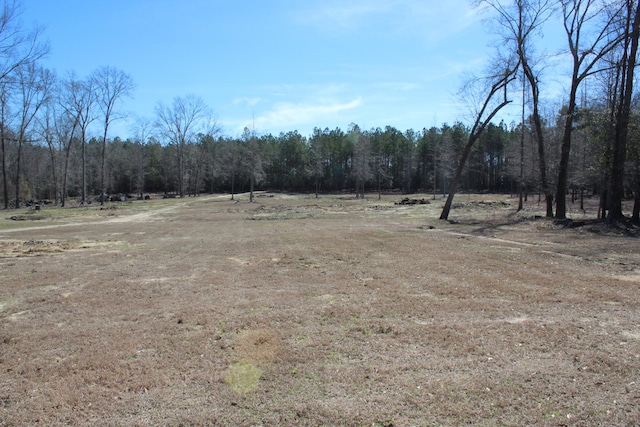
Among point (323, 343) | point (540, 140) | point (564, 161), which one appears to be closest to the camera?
point (323, 343)

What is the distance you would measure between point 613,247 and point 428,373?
11.7 m

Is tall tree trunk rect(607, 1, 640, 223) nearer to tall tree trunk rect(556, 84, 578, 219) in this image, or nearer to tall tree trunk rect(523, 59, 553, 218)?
→ tall tree trunk rect(556, 84, 578, 219)

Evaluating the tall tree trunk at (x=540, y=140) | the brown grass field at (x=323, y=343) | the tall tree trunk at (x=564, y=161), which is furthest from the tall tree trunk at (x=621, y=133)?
the brown grass field at (x=323, y=343)

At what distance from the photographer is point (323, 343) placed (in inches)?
199

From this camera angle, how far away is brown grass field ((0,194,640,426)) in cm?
358

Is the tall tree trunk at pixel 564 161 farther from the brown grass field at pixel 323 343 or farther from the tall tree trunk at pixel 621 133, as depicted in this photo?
the brown grass field at pixel 323 343

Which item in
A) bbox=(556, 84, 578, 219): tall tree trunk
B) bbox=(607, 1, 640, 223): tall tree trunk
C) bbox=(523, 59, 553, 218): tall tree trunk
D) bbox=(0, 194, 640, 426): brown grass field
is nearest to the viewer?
bbox=(0, 194, 640, 426): brown grass field

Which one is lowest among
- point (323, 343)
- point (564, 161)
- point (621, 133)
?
point (323, 343)

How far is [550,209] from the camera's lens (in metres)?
23.2

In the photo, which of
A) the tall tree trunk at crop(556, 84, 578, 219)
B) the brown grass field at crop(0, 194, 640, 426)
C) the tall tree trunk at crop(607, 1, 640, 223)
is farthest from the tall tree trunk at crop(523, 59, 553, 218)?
the brown grass field at crop(0, 194, 640, 426)

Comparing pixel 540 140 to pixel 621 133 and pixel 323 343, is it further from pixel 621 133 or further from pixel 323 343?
pixel 323 343

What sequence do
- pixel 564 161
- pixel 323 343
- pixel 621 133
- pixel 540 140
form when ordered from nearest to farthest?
pixel 323 343, pixel 621 133, pixel 564 161, pixel 540 140

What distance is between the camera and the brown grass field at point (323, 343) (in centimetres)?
358

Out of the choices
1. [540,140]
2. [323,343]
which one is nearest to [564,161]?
[540,140]
